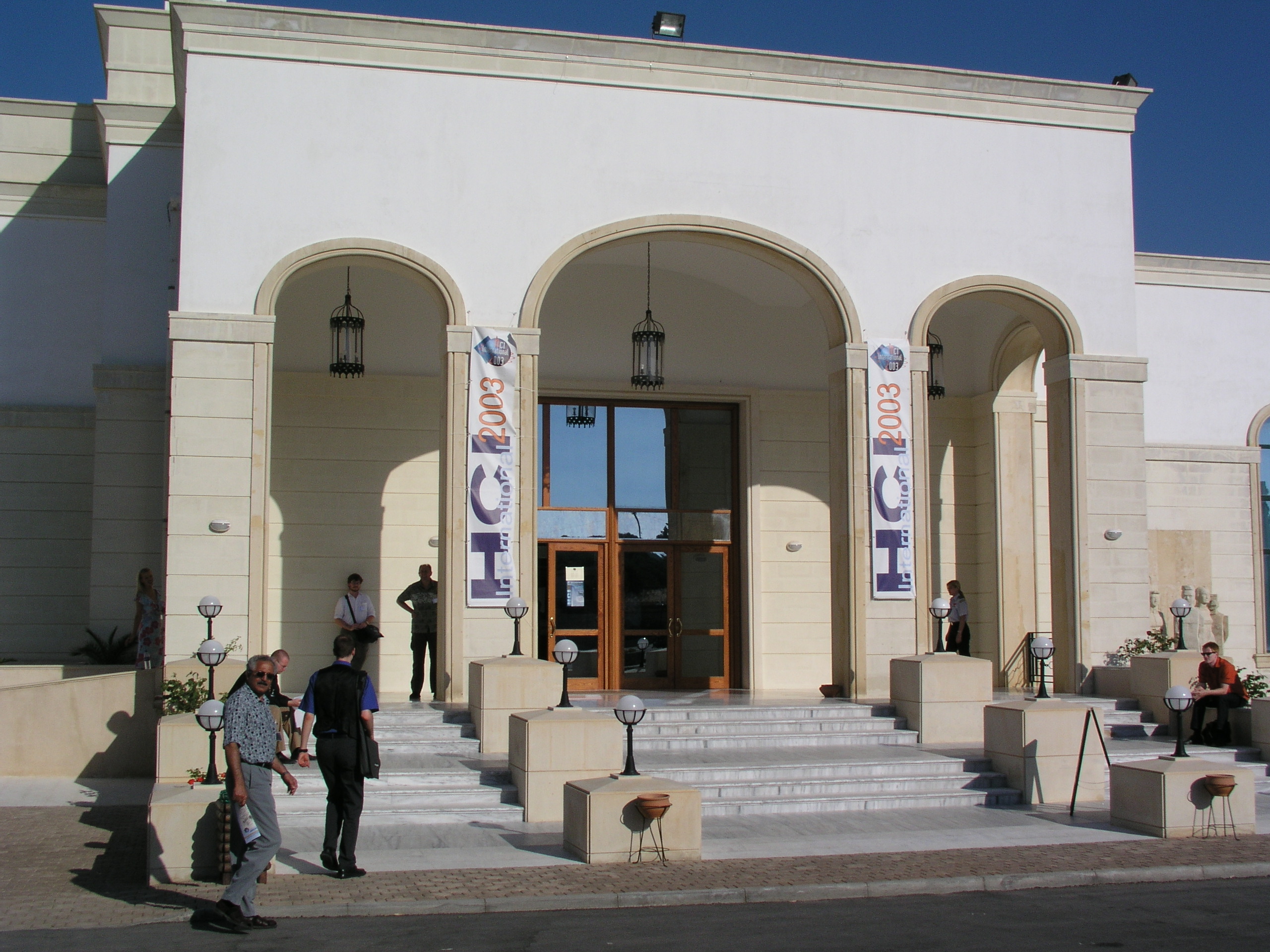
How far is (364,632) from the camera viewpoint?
14.1m

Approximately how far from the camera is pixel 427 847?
9.88 meters

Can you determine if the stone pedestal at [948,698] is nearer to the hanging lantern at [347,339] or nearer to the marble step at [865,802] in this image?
the marble step at [865,802]

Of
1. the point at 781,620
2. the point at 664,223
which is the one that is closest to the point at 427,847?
the point at 664,223

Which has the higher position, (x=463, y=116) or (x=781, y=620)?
(x=463, y=116)

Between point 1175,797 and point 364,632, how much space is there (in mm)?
8435

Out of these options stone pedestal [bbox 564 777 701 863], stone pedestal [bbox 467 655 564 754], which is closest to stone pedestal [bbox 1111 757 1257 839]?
stone pedestal [bbox 564 777 701 863]

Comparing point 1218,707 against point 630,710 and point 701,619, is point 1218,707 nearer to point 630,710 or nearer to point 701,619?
point 701,619

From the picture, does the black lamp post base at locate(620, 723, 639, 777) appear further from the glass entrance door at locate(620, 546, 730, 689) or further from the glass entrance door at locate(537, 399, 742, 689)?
the glass entrance door at locate(620, 546, 730, 689)

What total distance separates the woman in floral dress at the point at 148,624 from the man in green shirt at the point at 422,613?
9.51ft

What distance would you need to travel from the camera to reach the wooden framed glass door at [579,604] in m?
18.2

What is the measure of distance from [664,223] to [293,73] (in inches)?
181

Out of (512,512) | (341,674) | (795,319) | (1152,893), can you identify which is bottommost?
(1152,893)

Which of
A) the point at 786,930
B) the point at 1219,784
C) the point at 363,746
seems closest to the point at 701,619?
the point at 1219,784

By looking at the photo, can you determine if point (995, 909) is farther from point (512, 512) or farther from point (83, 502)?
point (83, 502)
